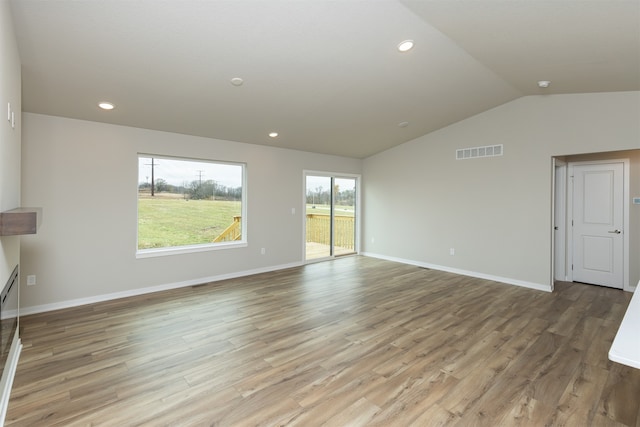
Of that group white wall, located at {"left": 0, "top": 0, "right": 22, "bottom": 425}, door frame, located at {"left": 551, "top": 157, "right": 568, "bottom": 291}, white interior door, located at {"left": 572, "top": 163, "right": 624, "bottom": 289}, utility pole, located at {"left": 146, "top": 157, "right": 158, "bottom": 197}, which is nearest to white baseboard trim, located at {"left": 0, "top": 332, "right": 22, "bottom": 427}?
white wall, located at {"left": 0, "top": 0, "right": 22, "bottom": 425}

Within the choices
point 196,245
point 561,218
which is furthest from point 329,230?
point 561,218

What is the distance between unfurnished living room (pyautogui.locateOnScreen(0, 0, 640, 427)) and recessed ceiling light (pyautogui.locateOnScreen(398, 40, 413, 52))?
0.03 m

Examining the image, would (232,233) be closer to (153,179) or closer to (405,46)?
(153,179)

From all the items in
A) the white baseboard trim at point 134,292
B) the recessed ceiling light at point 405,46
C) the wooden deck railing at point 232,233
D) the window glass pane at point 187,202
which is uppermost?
the recessed ceiling light at point 405,46

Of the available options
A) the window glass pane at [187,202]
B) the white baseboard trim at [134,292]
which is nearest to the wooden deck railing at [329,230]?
the white baseboard trim at [134,292]

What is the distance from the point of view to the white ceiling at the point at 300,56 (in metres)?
2.41

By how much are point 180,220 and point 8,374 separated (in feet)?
9.82

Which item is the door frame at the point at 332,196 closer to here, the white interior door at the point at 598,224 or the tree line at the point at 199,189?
the tree line at the point at 199,189

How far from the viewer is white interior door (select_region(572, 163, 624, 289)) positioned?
478 centimetres

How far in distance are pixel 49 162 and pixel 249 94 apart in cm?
260

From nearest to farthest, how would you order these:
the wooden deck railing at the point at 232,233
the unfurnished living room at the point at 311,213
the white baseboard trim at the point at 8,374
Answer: the white baseboard trim at the point at 8,374
the unfurnished living room at the point at 311,213
the wooden deck railing at the point at 232,233

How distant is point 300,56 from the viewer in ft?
10.2

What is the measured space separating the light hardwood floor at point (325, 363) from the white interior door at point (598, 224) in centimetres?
75

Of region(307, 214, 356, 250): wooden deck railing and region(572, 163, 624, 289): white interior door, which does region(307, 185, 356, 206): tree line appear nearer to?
region(307, 214, 356, 250): wooden deck railing
